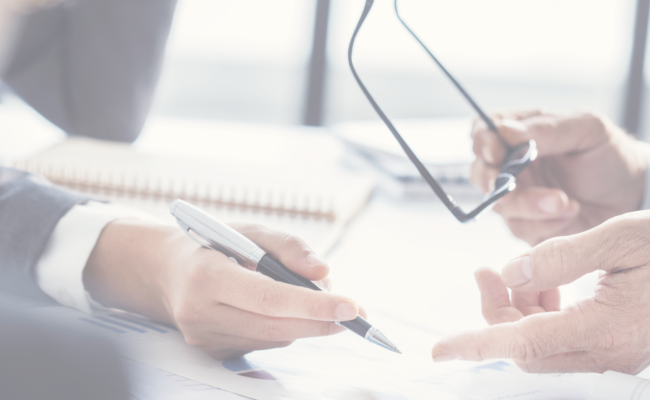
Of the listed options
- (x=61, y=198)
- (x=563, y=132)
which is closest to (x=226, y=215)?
(x=61, y=198)

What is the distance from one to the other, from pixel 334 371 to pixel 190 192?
49cm

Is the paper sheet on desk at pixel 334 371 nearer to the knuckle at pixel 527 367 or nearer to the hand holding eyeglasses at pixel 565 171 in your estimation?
the knuckle at pixel 527 367

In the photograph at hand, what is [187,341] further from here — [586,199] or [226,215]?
[586,199]

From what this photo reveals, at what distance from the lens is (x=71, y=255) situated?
0.48m

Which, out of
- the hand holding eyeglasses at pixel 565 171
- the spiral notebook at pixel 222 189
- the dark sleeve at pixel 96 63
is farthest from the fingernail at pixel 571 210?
the dark sleeve at pixel 96 63

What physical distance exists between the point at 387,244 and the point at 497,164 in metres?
0.19

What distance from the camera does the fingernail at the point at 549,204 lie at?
723mm

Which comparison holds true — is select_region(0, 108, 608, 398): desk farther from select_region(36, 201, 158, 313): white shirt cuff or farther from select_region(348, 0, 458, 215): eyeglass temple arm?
select_region(36, 201, 158, 313): white shirt cuff

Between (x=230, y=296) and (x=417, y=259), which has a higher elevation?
(x=230, y=296)

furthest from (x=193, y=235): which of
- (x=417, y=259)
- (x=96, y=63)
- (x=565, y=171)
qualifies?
(x=96, y=63)

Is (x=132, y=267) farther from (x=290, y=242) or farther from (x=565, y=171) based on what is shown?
(x=565, y=171)

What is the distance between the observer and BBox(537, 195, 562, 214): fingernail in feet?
2.37

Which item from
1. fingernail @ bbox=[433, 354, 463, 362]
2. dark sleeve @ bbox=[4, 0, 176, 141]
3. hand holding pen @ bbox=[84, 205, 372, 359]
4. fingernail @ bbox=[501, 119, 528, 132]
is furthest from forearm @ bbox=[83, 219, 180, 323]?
dark sleeve @ bbox=[4, 0, 176, 141]

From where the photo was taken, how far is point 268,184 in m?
0.89
